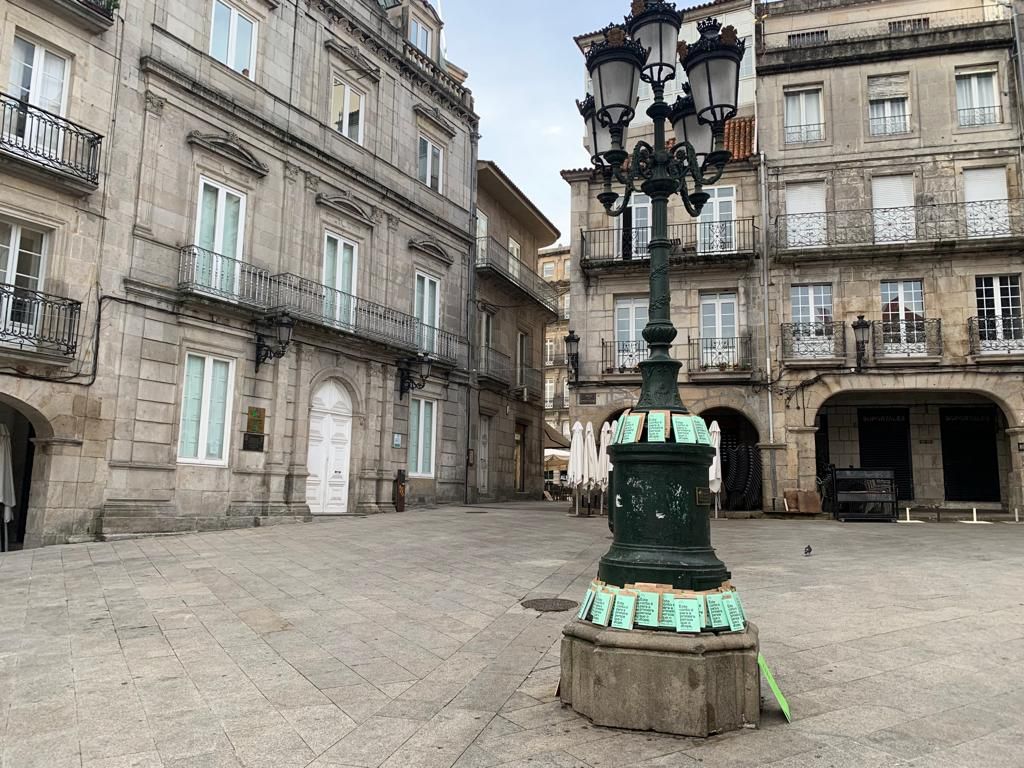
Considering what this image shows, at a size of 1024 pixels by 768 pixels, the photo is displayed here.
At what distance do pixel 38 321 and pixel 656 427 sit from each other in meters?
11.2

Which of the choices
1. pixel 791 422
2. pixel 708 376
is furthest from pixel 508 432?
pixel 791 422

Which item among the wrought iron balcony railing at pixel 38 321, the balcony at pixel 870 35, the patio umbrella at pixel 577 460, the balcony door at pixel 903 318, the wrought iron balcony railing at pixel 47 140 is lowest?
A: the patio umbrella at pixel 577 460

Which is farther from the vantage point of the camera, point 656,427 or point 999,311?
point 999,311

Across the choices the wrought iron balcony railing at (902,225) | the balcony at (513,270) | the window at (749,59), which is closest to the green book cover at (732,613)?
the wrought iron balcony railing at (902,225)

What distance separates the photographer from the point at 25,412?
11.5 m

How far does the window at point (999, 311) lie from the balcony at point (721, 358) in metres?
5.79

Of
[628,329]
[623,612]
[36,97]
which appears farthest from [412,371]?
[623,612]

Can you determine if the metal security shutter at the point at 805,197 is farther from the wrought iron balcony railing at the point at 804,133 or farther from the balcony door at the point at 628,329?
the balcony door at the point at 628,329

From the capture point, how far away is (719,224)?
20484 millimetres

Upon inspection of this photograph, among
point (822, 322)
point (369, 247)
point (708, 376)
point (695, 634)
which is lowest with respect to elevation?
point (695, 634)

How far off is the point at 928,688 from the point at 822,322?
16.6 meters

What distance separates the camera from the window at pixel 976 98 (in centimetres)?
1956

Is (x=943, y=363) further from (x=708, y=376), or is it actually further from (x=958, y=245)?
(x=708, y=376)

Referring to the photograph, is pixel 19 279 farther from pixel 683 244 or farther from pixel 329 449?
pixel 683 244
